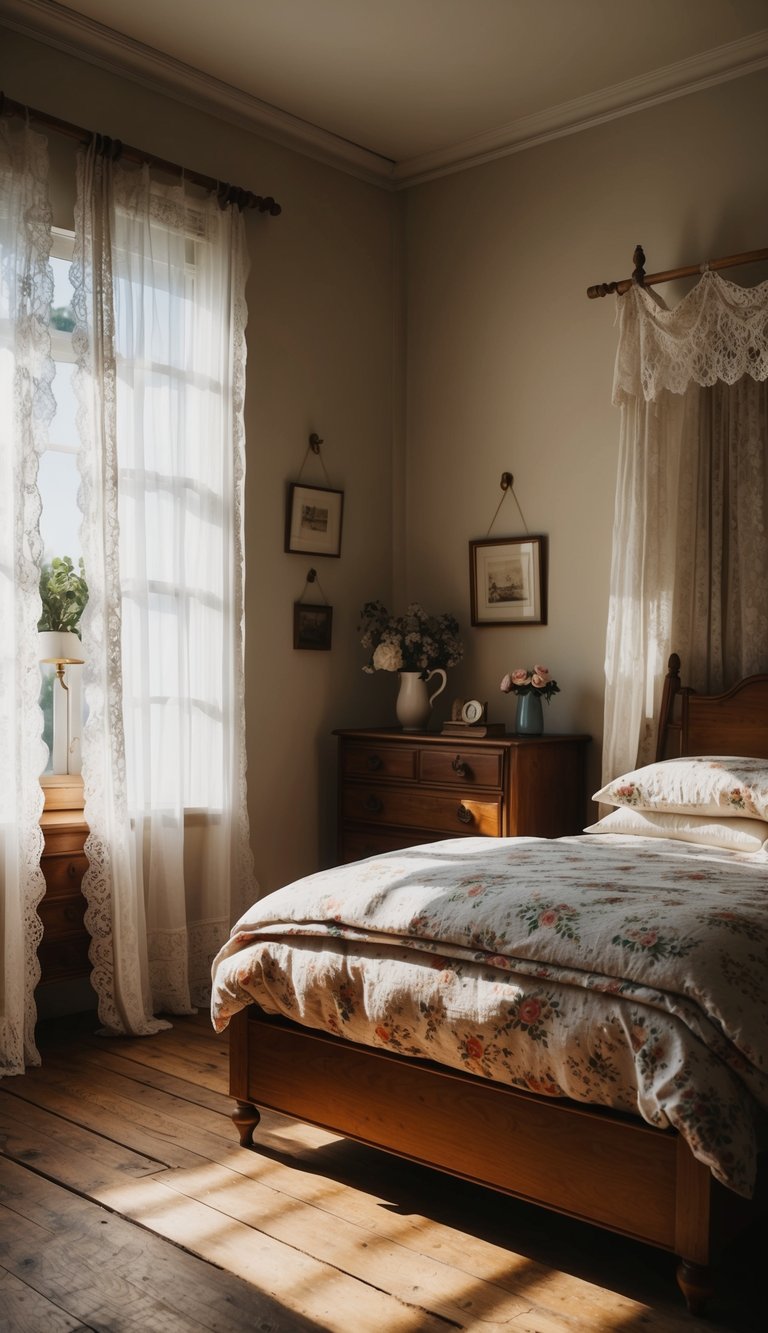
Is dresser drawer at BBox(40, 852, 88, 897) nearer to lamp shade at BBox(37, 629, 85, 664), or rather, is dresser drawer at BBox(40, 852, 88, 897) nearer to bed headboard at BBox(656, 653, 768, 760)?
lamp shade at BBox(37, 629, 85, 664)

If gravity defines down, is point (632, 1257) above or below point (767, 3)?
below

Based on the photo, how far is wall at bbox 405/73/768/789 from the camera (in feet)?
13.4

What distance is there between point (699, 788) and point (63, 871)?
6.23 ft

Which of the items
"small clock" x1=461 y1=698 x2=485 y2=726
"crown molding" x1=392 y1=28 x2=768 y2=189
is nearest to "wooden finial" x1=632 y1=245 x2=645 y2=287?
"crown molding" x1=392 y1=28 x2=768 y2=189

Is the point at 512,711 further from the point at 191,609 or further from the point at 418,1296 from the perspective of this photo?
the point at 418,1296

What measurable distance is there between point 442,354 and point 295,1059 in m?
3.06

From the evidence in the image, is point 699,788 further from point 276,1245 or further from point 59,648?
point 59,648

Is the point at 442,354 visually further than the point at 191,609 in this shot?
Yes

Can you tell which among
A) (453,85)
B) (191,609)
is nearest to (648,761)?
(191,609)

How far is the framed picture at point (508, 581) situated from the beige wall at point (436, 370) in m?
0.06

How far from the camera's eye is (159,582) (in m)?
3.96

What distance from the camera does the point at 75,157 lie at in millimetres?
3801

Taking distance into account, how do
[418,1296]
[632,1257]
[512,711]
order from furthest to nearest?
[512,711] → [632,1257] → [418,1296]

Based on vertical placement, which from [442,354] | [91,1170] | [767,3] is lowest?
[91,1170]
